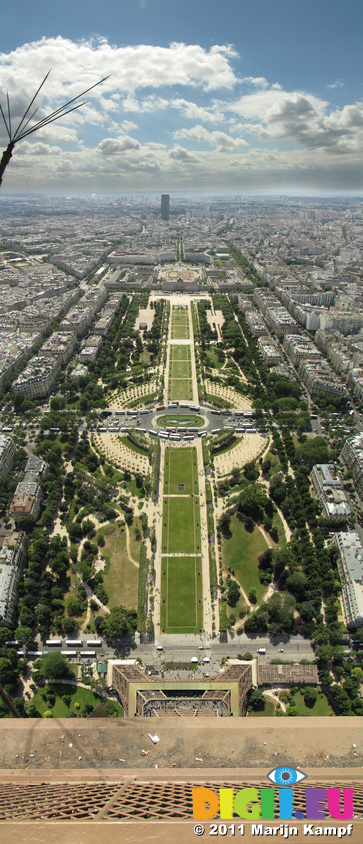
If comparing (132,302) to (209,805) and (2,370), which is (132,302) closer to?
(2,370)

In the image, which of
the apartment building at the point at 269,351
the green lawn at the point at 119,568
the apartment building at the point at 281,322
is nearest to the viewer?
the green lawn at the point at 119,568

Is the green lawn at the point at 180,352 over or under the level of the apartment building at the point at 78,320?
under

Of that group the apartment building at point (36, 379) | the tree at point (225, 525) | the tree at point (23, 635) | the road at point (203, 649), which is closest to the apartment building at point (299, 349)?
the tree at point (225, 525)

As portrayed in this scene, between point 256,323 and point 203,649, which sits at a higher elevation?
point 256,323

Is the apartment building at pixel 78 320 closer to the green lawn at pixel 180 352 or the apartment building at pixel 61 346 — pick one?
the apartment building at pixel 61 346

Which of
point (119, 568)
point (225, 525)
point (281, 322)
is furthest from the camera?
point (281, 322)

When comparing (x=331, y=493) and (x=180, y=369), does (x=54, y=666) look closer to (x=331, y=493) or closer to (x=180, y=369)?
(x=331, y=493)

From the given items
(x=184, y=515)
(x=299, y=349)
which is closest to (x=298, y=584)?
(x=184, y=515)
